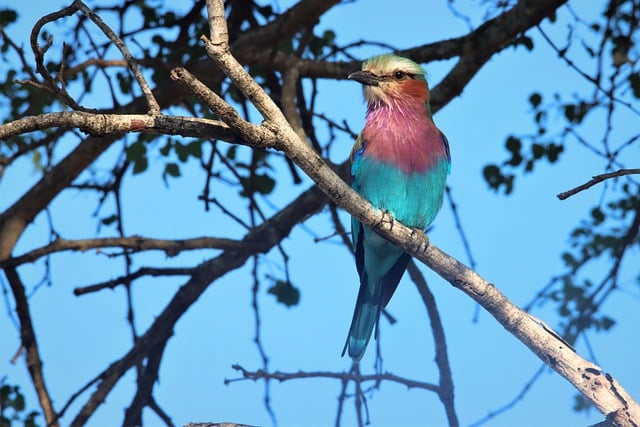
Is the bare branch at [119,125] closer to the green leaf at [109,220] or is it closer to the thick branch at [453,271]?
the thick branch at [453,271]

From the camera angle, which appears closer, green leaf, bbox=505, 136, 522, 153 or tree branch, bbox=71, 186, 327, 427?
tree branch, bbox=71, 186, 327, 427

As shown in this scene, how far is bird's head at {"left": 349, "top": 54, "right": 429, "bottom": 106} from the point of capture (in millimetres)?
4469

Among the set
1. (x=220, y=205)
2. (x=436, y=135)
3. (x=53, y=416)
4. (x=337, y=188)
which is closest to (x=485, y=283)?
(x=337, y=188)

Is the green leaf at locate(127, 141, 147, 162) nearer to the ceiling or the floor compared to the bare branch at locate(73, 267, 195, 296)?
nearer to the ceiling

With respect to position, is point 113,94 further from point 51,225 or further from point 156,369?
point 156,369

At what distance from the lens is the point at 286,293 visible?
16.4 ft

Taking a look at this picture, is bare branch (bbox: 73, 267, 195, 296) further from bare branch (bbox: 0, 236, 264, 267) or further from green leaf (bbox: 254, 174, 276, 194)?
green leaf (bbox: 254, 174, 276, 194)

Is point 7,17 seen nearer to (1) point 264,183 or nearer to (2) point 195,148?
(2) point 195,148

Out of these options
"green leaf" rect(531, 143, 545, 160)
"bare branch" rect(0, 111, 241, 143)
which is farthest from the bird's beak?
"bare branch" rect(0, 111, 241, 143)

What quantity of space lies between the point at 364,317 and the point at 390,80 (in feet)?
3.85

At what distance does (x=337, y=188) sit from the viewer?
9.46 ft

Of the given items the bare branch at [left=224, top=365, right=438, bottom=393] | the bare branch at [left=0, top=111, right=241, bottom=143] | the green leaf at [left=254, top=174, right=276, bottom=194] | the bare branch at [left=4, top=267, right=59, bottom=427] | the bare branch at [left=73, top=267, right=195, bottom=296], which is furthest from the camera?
the green leaf at [left=254, top=174, right=276, bottom=194]

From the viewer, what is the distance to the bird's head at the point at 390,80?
4469mm

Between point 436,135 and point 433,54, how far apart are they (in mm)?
670
